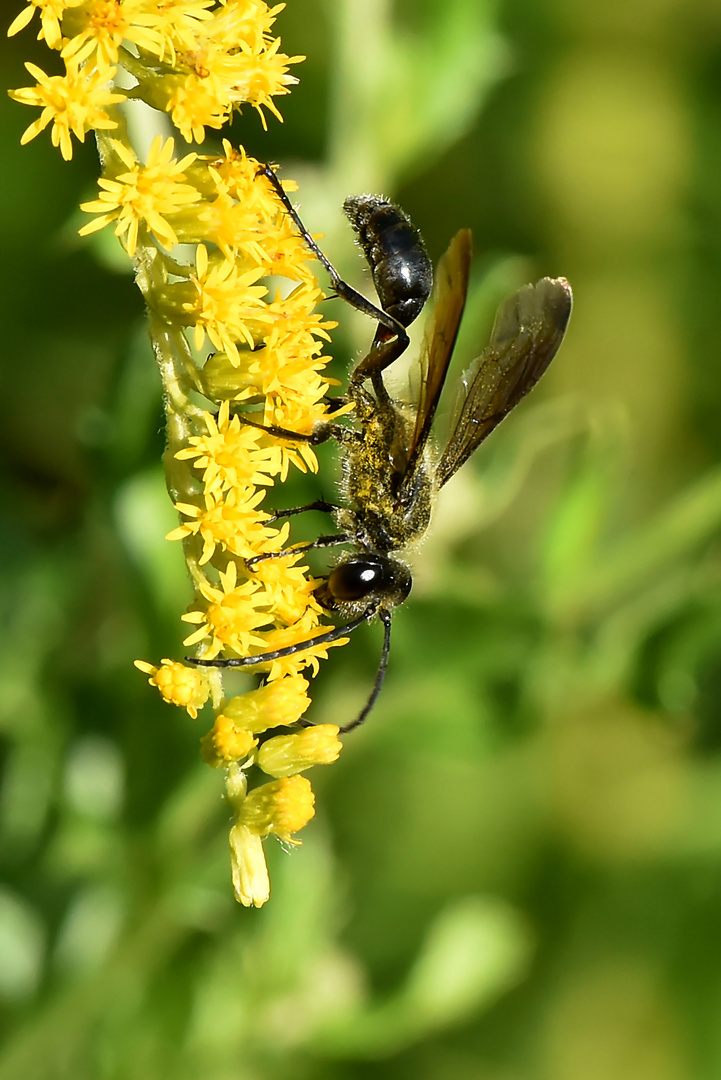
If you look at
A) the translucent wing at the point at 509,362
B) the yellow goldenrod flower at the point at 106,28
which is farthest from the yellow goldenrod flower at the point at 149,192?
the translucent wing at the point at 509,362

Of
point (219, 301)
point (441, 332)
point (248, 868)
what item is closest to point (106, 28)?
point (219, 301)

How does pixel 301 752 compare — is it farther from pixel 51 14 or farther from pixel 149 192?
pixel 51 14

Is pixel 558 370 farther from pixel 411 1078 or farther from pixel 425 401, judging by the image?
pixel 411 1078

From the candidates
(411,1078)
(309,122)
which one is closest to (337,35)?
(309,122)

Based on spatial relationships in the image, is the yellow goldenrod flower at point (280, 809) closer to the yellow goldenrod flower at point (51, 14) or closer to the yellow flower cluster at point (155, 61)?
the yellow flower cluster at point (155, 61)

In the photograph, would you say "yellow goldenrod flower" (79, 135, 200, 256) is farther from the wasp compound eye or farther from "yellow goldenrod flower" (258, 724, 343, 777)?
"yellow goldenrod flower" (258, 724, 343, 777)

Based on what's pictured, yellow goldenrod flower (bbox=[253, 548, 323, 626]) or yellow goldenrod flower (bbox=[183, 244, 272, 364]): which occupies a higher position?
yellow goldenrod flower (bbox=[183, 244, 272, 364])

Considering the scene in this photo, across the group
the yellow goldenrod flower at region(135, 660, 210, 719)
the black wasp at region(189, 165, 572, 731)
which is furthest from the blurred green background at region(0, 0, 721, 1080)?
the yellow goldenrod flower at region(135, 660, 210, 719)
